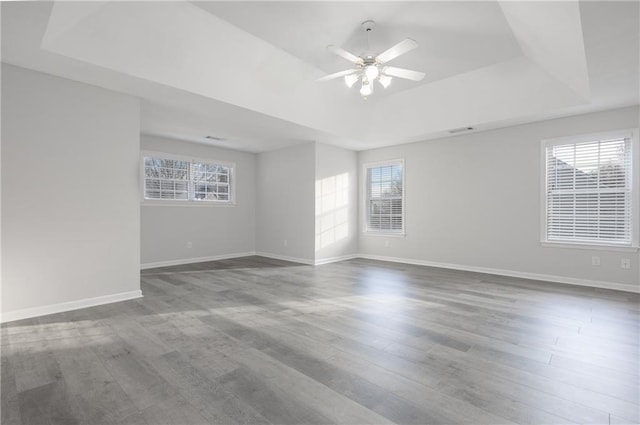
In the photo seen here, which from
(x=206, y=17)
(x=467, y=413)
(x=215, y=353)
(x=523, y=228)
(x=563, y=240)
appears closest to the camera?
(x=467, y=413)

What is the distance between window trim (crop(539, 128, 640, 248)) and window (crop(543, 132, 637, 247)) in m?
0.01

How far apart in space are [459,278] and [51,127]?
567 centimetres

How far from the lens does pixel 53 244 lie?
326 cm

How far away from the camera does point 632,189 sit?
13.5ft

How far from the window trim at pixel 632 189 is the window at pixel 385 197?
96.3 inches

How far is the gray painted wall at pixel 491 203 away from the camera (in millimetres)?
4457

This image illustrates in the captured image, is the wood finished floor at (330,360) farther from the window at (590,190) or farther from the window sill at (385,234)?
the window sill at (385,234)

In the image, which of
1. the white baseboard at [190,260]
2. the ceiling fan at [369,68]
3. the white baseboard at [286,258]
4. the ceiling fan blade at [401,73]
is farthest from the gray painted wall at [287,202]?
the ceiling fan blade at [401,73]


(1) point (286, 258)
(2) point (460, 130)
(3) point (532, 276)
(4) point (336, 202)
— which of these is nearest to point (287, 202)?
(4) point (336, 202)

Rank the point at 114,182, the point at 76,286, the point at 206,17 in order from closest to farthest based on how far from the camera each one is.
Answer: the point at 206,17, the point at 76,286, the point at 114,182

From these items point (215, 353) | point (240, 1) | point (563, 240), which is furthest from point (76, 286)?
point (563, 240)

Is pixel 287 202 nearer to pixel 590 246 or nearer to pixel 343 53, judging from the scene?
pixel 343 53

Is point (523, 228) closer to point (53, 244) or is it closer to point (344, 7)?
point (344, 7)

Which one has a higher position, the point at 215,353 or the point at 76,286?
the point at 76,286
